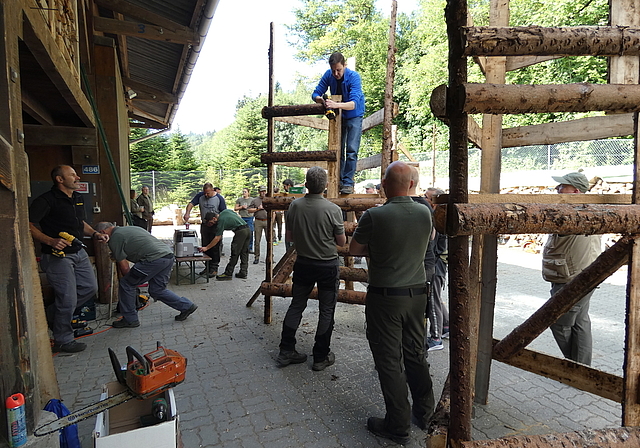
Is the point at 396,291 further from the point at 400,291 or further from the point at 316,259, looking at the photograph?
the point at 316,259

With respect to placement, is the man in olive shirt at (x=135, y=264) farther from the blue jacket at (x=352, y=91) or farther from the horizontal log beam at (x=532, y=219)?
the horizontal log beam at (x=532, y=219)

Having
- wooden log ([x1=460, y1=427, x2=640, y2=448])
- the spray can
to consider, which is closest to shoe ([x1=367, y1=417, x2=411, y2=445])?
wooden log ([x1=460, y1=427, x2=640, y2=448])

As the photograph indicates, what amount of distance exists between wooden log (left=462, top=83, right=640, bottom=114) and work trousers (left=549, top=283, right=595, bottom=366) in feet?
8.18

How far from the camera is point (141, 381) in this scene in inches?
97.0

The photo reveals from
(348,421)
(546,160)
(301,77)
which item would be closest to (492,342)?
(348,421)

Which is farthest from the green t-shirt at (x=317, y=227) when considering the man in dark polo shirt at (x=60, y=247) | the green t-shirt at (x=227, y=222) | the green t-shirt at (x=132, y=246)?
the green t-shirt at (x=227, y=222)

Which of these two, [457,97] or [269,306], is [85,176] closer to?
[269,306]

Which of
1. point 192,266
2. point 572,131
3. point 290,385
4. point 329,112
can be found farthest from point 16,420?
point 192,266

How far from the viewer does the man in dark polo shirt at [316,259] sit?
4102mm

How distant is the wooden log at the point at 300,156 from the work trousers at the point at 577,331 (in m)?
2.80

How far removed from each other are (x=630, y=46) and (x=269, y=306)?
476 centimetres

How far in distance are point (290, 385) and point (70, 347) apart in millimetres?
2661

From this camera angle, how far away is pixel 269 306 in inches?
220

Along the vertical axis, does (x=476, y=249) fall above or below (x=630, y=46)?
below
